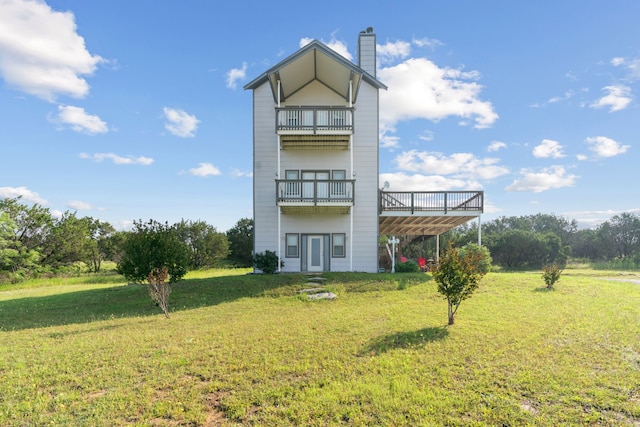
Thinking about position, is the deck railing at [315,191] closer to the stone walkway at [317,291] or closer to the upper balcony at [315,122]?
the upper balcony at [315,122]

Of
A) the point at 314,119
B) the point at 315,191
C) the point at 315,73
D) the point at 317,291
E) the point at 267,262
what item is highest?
the point at 315,73

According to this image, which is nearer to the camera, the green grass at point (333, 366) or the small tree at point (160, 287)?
the green grass at point (333, 366)

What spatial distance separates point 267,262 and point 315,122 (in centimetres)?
732

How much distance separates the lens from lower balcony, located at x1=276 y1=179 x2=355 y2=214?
16469mm

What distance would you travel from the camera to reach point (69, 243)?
30203mm

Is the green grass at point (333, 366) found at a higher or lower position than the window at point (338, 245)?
lower

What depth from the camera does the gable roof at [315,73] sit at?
16359 millimetres

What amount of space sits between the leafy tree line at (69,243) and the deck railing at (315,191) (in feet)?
40.8

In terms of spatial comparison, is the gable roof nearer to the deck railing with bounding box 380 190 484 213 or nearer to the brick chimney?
the brick chimney

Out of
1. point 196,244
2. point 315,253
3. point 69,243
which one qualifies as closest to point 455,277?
point 315,253

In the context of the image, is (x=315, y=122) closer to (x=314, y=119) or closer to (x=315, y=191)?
(x=314, y=119)

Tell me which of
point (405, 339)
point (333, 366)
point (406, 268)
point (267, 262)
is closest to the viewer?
point (333, 366)

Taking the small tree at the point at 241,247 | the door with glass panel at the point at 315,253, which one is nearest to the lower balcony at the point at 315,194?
the door with glass panel at the point at 315,253

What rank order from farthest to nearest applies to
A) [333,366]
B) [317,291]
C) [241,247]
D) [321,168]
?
[241,247] < [321,168] < [317,291] < [333,366]
